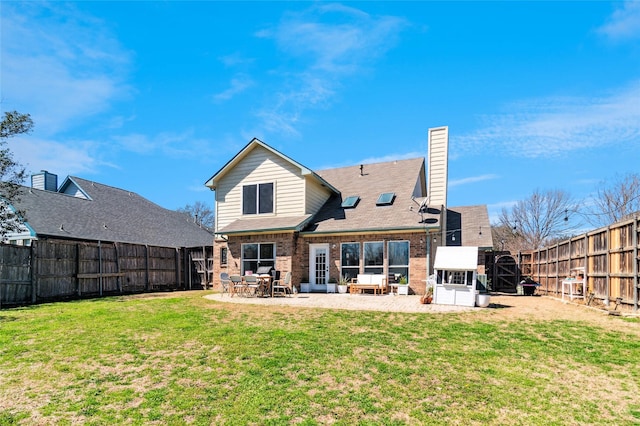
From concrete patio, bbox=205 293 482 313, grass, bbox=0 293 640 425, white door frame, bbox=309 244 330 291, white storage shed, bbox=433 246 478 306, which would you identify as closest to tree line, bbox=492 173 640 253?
white door frame, bbox=309 244 330 291

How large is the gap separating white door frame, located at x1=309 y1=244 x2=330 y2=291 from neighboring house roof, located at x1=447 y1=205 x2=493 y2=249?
6310 millimetres

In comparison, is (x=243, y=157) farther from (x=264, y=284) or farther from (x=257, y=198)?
(x=264, y=284)

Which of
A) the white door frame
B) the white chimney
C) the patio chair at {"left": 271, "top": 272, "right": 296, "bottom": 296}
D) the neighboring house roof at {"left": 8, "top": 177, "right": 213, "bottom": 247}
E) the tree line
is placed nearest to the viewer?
the patio chair at {"left": 271, "top": 272, "right": 296, "bottom": 296}

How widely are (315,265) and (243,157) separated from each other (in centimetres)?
672

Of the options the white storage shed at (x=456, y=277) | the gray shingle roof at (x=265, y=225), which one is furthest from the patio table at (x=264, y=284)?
the white storage shed at (x=456, y=277)

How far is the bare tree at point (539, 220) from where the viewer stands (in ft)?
114

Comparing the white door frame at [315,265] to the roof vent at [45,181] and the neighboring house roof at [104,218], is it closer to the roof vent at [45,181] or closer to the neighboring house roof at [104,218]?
the neighboring house roof at [104,218]

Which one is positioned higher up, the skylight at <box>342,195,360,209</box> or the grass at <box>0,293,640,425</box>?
the skylight at <box>342,195,360,209</box>

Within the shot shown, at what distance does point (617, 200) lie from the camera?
2894cm

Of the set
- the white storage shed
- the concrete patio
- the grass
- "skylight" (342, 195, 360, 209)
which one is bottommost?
the concrete patio

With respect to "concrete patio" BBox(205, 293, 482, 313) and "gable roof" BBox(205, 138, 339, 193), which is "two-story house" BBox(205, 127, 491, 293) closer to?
"gable roof" BBox(205, 138, 339, 193)

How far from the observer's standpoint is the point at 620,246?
10.5 m

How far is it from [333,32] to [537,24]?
20.9 feet

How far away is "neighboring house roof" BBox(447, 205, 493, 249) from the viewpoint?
60.6ft
